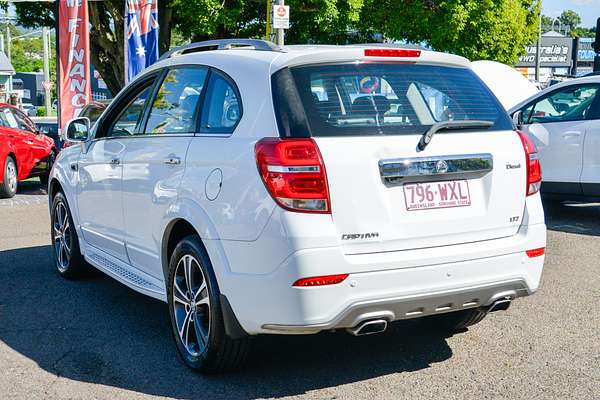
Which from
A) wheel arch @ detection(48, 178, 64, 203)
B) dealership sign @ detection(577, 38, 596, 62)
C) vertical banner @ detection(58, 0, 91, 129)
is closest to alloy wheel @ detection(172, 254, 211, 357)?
wheel arch @ detection(48, 178, 64, 203)

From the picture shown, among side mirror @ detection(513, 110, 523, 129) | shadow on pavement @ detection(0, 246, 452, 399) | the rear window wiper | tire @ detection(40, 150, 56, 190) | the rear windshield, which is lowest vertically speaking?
tire @ detection(40, 150, 56, 190)

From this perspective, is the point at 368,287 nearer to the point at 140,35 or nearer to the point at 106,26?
the point at 140,35

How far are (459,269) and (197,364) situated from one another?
5.14ft

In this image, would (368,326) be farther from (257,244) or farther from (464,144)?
(464,144)

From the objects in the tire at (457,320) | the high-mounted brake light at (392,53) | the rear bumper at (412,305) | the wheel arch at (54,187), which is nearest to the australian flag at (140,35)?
the wheel arch at (54,187)

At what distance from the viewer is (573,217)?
10.7m

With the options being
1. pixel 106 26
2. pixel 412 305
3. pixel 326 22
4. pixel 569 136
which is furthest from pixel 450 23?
pixel 412 305

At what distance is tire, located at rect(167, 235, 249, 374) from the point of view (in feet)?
14.6

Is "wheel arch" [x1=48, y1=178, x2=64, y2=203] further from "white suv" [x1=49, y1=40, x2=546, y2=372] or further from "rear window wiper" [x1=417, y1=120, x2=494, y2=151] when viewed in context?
"rear window wiper" [x1=417, y1=120, x2=494, y2=151]

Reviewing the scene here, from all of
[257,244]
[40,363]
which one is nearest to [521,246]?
[257,244]

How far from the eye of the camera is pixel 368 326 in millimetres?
4191

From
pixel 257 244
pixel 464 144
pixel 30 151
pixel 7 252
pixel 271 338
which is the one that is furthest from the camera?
pixel 30 151

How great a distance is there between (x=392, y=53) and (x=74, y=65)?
1249 centimetres

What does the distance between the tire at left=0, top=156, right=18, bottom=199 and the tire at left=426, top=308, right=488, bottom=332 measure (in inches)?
384
